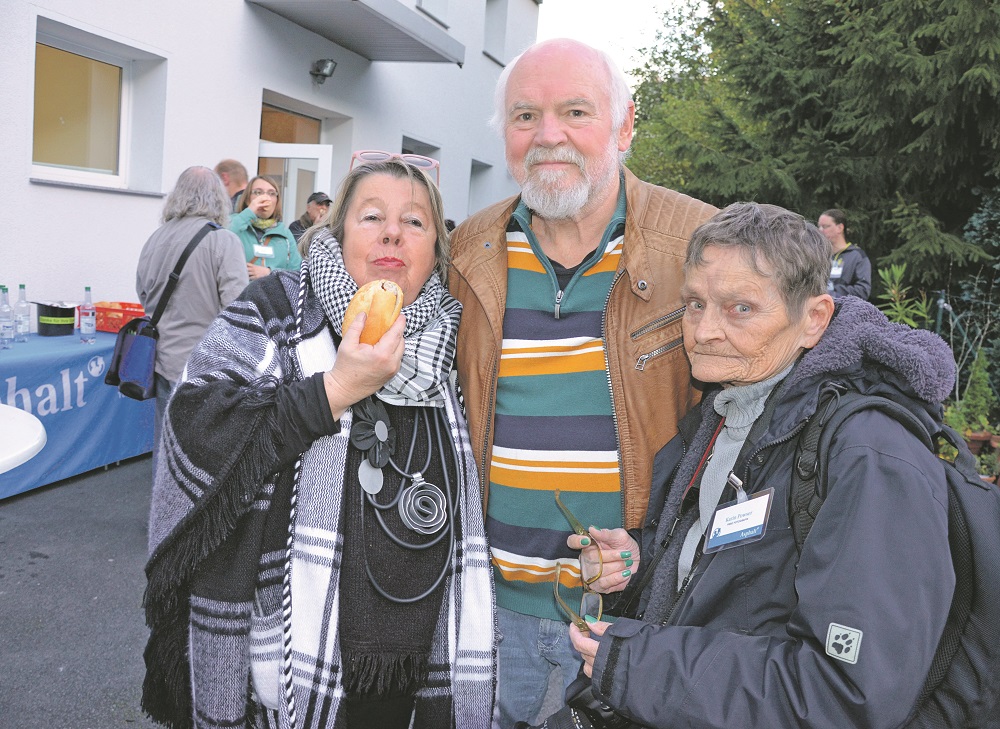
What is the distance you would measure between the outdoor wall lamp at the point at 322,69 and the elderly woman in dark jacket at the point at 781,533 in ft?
28.8

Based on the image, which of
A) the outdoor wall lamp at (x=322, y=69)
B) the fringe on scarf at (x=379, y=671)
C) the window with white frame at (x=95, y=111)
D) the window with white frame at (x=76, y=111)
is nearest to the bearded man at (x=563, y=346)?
the fringe on scarf at (x=379, y=671)

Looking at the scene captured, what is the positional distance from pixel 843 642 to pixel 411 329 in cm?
126

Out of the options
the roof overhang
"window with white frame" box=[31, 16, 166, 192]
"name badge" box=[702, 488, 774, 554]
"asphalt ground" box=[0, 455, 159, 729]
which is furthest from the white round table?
the roof overhang

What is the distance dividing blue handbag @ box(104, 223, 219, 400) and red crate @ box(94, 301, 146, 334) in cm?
121

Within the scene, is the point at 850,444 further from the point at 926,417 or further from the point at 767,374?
the point at 767,374

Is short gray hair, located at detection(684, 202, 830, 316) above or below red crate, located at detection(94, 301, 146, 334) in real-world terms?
above

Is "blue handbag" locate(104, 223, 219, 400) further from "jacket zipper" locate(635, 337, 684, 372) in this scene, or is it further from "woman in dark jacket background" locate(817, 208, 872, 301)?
"woman in dark jacket background" locate(817, 208, 872, 301)

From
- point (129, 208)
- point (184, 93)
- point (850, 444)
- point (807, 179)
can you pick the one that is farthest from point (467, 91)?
point (850, 444)

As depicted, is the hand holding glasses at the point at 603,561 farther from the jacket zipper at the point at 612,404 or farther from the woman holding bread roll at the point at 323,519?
the woman holding bread roll at the point at 323,519

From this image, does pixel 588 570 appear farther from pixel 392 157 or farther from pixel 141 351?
pixel 141 351

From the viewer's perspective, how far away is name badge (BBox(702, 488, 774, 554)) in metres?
1.36

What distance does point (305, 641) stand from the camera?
1.76m

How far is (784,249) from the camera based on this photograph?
1.52 m

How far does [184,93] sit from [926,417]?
7.69 m
